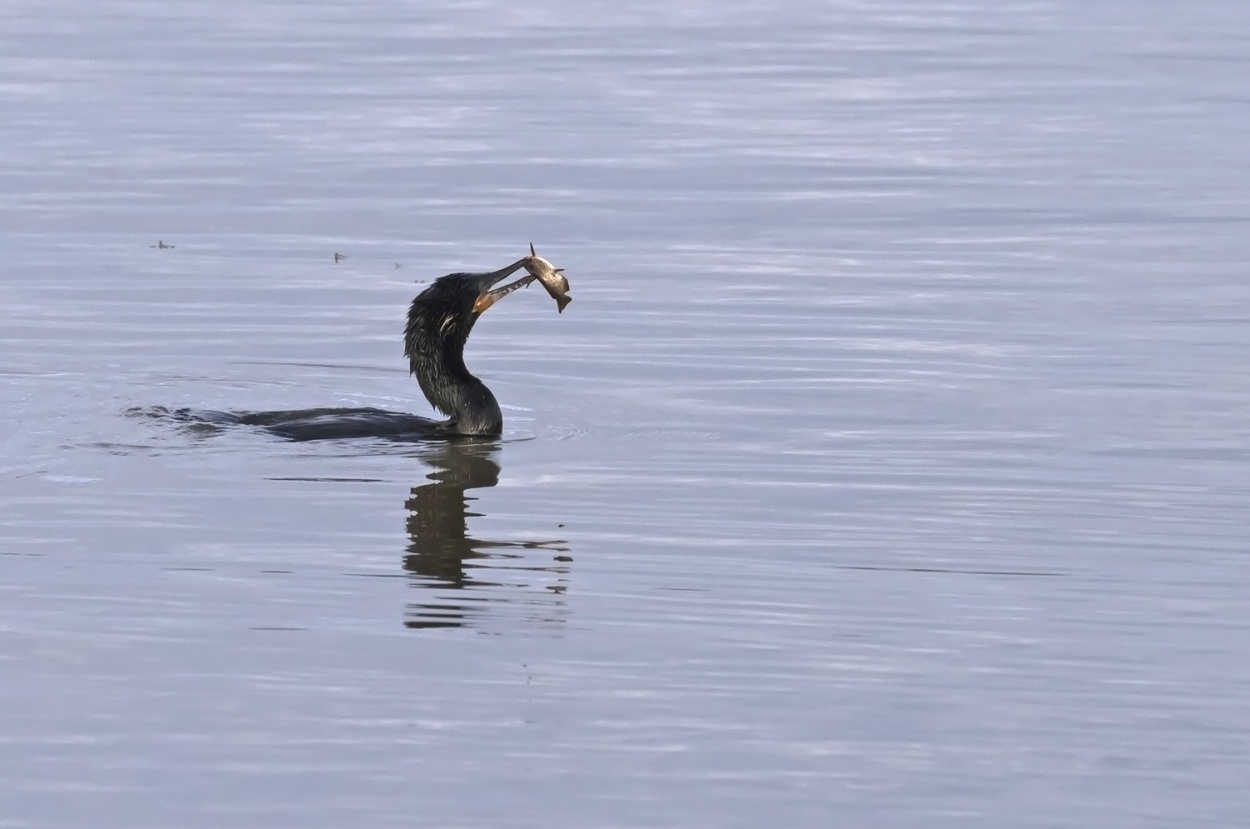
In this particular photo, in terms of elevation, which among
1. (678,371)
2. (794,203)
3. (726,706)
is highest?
(794,203)

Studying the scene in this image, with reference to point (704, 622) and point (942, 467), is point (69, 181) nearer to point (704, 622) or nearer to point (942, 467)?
point (942, 467)

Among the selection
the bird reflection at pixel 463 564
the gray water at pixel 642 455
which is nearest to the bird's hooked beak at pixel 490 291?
the gray water at pixel 642 455

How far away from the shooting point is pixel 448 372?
11766mm

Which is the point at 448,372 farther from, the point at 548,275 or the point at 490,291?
the point at 548,275

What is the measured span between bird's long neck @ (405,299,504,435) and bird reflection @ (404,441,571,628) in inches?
35.7

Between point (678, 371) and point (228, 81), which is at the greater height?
point (228, 81)

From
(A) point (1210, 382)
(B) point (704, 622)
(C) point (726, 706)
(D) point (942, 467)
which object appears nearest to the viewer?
(C) point (726, 706)

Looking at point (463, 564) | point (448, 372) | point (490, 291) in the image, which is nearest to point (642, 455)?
point (448, 372)

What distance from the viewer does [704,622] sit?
7.88 meters

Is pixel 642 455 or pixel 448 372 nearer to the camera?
pixel 642 455

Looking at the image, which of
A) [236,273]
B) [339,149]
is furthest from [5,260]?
[339,149]

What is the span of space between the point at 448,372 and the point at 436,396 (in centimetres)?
13

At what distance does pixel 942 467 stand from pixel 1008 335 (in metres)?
3.11

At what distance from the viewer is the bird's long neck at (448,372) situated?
11.6 metres
